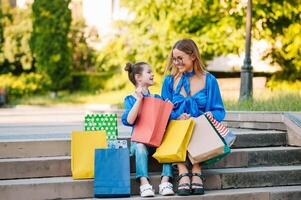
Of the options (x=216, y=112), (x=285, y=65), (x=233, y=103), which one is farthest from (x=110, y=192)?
(x=285, y=65)

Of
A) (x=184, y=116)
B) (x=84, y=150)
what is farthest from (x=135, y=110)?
(x=84, y=150)

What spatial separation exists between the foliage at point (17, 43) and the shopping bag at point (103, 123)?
24108 millimetres

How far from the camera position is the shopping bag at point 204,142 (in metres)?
6.62

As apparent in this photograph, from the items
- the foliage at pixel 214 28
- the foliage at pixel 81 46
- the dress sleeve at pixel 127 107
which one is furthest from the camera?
the foliage at pixel 81 46

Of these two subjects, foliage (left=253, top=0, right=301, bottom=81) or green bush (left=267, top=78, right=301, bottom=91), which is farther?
green bush (left=267, top=78, right=301, bottom=91)

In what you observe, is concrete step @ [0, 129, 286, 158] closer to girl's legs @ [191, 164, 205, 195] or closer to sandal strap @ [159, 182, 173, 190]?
sandal strap @ [159, 182, 173, 190]

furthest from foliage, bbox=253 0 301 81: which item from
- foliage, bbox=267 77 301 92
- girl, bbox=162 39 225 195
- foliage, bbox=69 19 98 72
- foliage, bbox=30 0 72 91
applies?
foliage, bbox=69 19 98 72

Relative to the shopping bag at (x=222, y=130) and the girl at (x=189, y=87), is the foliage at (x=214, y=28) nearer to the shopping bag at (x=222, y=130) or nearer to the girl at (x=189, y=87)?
the girl at (x=189, y=87)

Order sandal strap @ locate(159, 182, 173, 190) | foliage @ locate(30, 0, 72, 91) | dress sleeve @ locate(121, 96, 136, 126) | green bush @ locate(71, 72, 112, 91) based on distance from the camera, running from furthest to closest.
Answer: green bush @ locate(71, 72, 112, 91), foliage @ locate(30, 0, 72, 91), dress sleeve @ locate(121, 96, 136, 126), sandal strap @ locate(159, 182, 173, 190)

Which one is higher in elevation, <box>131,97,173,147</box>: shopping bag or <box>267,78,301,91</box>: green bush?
<box>267,78,301,91</box>: green bush

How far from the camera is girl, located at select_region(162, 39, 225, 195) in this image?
23.2ft

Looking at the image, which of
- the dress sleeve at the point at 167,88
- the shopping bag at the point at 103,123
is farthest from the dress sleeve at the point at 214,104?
the shopping bag at the point at 103,123

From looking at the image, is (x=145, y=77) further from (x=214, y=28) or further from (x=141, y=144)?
(x=214, y=28)

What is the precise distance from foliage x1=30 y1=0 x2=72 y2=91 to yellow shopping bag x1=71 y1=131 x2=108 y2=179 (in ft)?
72.3
